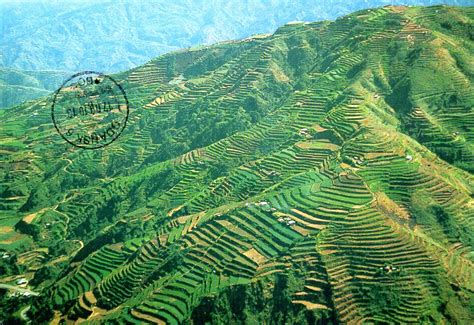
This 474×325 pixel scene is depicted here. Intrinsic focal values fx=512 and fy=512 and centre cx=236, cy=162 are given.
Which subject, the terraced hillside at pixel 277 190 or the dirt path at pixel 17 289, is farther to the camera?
the dirt path at pixel 17 289

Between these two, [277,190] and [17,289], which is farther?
[17,289]

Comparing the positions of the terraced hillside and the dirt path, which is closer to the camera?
the terraced hillside

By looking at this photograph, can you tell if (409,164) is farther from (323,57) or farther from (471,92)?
(323,57)

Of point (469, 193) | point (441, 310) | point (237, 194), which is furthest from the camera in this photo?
point (237, 194)

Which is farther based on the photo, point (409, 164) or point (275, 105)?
point (275, 105)

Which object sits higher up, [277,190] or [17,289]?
[277,190]

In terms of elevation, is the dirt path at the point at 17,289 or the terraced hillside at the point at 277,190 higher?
the terraced hillside at the point at 277,190

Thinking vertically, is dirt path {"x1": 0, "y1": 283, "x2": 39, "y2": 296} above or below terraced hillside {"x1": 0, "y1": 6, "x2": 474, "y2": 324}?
below

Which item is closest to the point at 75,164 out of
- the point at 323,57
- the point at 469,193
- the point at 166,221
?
the point at 166,221
